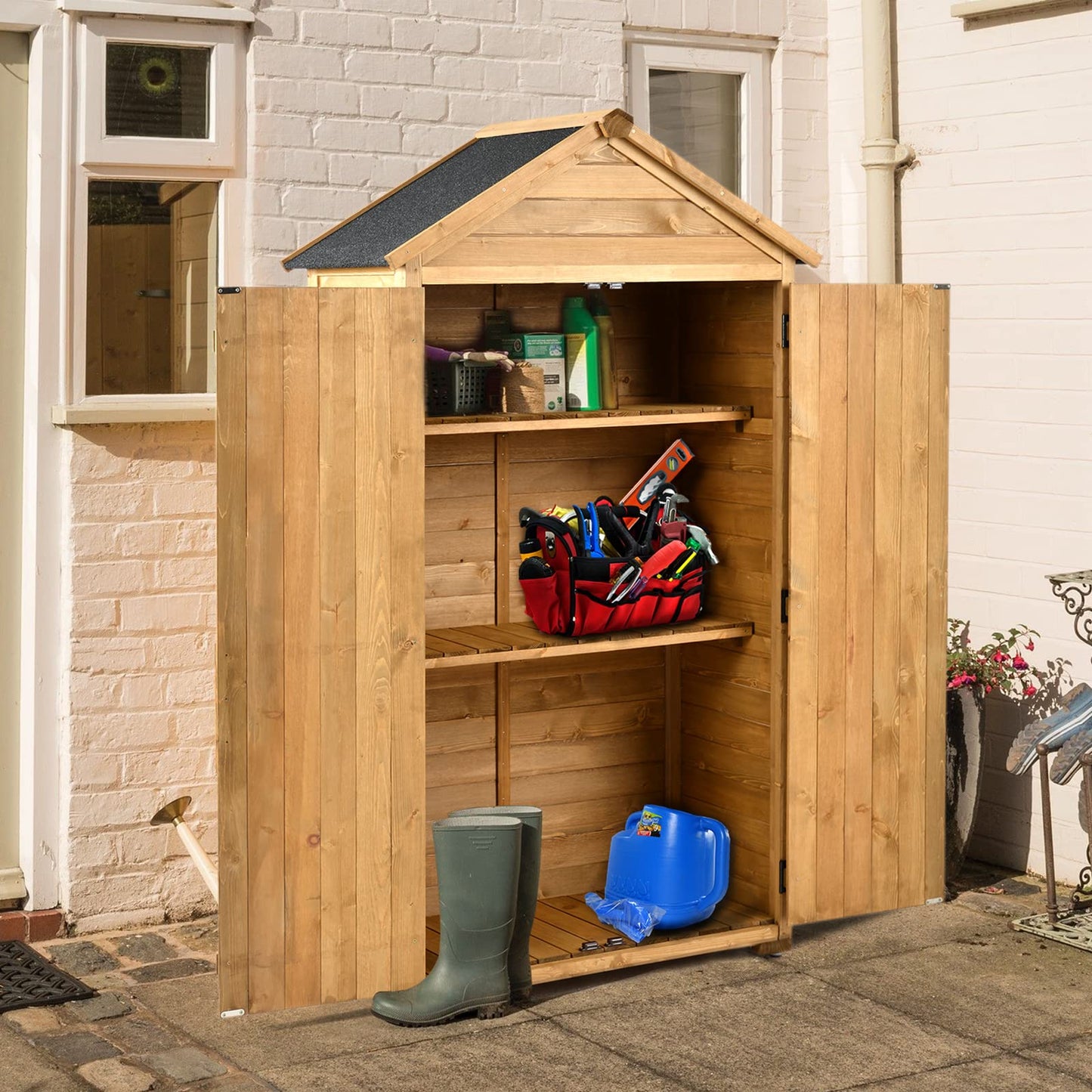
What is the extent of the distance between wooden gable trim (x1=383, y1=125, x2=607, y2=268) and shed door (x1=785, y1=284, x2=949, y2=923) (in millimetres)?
705

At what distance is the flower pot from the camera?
491 centimetres

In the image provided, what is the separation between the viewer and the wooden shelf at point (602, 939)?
4.13 m

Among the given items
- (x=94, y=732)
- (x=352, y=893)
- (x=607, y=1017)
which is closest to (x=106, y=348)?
(x=94, y=732)

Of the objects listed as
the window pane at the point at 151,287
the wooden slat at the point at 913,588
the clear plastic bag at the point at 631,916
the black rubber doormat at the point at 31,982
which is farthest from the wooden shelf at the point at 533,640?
the black rubber doormat at the point at 31,982

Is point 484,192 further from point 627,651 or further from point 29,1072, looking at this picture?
point 29,1072

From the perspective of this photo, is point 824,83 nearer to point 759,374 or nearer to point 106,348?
point 759,374

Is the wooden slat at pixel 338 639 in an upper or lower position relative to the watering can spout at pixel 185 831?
upper

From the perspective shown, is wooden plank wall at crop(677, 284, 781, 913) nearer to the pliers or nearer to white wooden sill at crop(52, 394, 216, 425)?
the pliers

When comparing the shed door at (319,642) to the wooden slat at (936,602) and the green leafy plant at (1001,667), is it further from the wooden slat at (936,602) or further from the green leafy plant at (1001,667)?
the green leafy plant at (1001,667)

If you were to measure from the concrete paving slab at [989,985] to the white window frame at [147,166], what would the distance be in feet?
7.58

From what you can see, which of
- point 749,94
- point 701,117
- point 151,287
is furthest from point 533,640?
point 749,94

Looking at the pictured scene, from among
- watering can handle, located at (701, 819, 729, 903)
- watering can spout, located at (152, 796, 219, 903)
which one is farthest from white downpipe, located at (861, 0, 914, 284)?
watering can spout, located at (152, 796, 219, 903)

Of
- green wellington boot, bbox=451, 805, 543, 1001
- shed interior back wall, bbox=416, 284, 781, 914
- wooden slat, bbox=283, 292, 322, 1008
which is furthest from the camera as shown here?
shed interior back wall, bbox=416, 284, 781, 914

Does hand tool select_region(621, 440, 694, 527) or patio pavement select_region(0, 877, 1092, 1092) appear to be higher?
hand tool select_region(621, 440, 694, 527)
